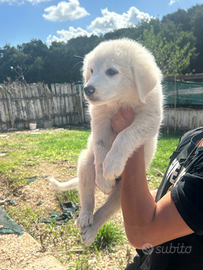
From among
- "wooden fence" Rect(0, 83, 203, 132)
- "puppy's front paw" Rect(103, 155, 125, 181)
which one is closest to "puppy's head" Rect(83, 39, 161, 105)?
"puppy's front paw" Rect(103, 155, 125, 181)

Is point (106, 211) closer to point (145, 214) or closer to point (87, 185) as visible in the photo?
point (87, 185)

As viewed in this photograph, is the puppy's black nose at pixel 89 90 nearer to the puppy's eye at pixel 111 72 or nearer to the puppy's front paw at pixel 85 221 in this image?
the puppy's eye at pixel 111 72

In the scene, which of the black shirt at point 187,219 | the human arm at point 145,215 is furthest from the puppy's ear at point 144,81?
the human arm at point 145,215

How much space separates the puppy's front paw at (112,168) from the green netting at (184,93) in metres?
6.95

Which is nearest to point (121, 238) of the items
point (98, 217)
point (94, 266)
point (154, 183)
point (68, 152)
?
point (94, 266)

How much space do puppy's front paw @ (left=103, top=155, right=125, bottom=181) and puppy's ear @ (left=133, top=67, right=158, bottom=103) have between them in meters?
0.52

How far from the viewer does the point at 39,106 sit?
11.3 meters

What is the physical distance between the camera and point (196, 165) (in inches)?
42.6

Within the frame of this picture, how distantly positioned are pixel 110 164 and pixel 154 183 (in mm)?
3046

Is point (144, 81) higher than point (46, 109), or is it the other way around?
point (144, 81)

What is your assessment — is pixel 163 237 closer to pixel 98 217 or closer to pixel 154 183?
pixel 98 217

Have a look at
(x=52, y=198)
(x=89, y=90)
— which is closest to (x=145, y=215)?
(x=89, y=90)

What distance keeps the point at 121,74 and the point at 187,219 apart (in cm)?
118

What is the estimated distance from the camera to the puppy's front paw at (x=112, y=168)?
1.44 m
